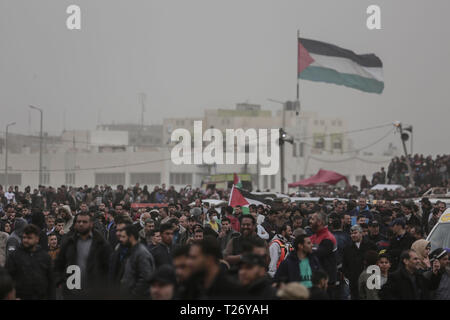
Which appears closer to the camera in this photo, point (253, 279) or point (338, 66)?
point (253, 279)

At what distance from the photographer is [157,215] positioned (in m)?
17.8

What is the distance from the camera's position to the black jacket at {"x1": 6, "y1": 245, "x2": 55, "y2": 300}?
948cm

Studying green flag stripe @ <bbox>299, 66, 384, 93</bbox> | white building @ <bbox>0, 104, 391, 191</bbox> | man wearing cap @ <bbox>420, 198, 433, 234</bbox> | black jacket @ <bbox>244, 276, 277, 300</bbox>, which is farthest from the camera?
white building @ <bbox>0, 104, 391, 191</bbox>

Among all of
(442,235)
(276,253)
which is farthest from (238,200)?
(276,253)

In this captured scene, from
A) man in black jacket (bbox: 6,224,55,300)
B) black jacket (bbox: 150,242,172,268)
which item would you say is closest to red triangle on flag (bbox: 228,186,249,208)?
black jacket (bbox: 150,242,172,268)

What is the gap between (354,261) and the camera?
12203 mm

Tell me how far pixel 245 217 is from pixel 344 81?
96.5 feet

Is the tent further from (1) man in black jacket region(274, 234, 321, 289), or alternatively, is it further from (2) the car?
(1) man in black jacket region(274, 234, 321, 289)

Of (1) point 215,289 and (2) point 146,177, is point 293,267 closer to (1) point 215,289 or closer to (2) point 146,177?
(1) point 215,289

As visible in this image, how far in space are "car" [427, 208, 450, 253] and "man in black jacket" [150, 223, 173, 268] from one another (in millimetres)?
4417

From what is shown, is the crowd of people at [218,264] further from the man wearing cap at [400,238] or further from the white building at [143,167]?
the white building at [143,167]

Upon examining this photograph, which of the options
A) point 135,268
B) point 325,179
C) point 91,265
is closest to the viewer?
point 135,268

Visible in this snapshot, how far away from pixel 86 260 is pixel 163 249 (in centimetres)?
88
